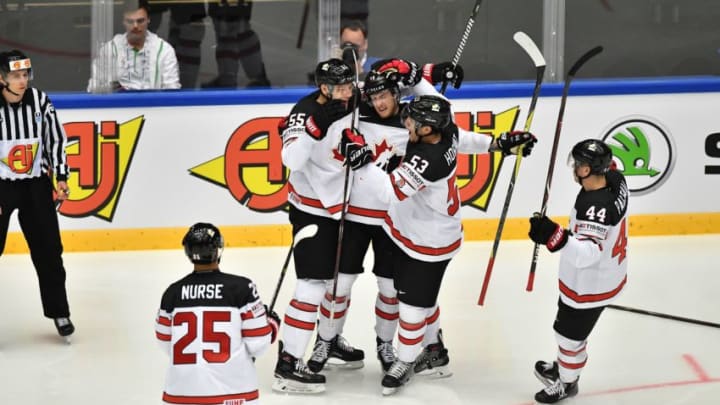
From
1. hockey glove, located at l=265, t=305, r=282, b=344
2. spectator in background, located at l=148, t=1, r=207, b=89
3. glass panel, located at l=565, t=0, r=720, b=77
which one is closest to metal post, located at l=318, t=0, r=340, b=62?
spectator in background, located at l=148, t=1, r=207, b=89

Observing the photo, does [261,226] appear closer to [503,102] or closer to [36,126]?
[503,102]

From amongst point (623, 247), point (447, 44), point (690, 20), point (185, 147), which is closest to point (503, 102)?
point (447, 44)

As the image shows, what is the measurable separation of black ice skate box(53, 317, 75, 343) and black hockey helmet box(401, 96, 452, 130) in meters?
1.89

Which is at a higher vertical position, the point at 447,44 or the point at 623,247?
the point at 447,44

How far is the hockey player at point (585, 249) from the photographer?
4.57 meters

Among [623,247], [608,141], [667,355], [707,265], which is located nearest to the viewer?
[623,247]

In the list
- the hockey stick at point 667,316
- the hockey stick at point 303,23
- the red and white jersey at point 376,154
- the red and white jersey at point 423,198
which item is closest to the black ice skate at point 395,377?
the red and white jersey at point 423,198

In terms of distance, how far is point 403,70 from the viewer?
5102mm

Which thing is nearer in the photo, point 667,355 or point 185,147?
point 667,355

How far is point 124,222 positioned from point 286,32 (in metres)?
1.40

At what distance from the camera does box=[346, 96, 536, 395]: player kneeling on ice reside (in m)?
4.81

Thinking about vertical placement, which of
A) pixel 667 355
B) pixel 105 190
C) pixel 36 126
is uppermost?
pixel 36 126

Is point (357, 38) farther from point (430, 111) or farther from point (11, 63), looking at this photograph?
point (430, 111)

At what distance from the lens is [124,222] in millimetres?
7391
